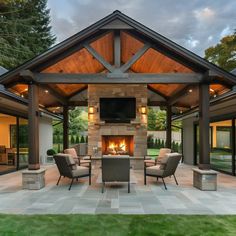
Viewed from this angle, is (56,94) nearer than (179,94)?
No

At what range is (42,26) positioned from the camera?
976 inches

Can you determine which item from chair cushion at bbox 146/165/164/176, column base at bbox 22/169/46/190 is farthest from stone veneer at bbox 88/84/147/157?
column base at bbox 22/169/46/190

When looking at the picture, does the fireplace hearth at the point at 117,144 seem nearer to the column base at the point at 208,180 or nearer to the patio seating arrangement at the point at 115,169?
the patio seating arrangement at the point at 115,169

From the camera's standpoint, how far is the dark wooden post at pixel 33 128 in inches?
277

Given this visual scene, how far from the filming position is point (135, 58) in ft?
22.4

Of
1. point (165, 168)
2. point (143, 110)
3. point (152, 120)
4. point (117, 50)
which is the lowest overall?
point (165, 168)

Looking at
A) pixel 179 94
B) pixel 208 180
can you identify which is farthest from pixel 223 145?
pixel 208 180

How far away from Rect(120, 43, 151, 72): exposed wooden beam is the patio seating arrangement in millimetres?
2522

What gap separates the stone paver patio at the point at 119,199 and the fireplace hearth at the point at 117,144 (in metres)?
3.75

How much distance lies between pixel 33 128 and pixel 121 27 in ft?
12.7

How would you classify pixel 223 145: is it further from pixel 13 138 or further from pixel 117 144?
pixel 13 138

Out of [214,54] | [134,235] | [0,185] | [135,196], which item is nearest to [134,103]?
[135,196]

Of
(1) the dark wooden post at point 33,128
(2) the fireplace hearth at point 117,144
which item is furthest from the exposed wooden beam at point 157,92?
(1) the dark wooden post at point 33,128

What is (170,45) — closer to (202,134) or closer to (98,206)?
(202,134)
